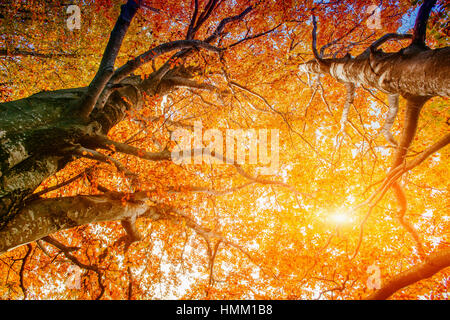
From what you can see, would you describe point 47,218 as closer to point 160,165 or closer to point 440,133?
point 160,165

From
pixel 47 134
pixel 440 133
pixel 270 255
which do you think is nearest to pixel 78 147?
pixel 47 134

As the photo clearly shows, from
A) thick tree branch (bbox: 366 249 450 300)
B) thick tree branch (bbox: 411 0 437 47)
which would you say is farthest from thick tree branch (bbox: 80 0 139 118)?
thick tree branch (bbox: 366 249 450 300)

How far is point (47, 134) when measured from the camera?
363 centimetres

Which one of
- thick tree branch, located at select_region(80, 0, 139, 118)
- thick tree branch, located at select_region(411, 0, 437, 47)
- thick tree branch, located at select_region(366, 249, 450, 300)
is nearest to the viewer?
thick tree branch, located at select_region(411, 0, 437, 47)

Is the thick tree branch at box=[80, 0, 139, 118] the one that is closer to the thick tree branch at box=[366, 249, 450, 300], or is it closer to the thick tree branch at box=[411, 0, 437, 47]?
the thick tree branch at box=[411, 0, 437, 47]

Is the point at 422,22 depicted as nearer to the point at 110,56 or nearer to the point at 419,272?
the point at 419,272

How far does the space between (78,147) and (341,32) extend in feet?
36.2

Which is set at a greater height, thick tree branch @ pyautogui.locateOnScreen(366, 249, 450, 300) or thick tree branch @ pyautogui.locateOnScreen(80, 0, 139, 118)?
thick tree branch @ pyautogui.locateOnScreen(80, 0, 139, 118)

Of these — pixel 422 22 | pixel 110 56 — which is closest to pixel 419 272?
pixel 422 22

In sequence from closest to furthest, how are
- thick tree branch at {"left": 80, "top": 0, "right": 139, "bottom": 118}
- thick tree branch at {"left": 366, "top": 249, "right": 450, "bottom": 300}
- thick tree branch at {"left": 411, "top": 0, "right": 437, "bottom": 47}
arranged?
thick tree branch at {"left": 411, "top": 0, "right": 437, "bottom": 47} → thick tree branch at {"left": 366, "top": 249, "right": 450, "bottom": 300} → thick tree branch at {"left": 80, "top": 0, "right": 139, "bottom": 118}

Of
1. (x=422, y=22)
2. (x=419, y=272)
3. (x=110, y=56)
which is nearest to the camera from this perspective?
(x=422, y=22)

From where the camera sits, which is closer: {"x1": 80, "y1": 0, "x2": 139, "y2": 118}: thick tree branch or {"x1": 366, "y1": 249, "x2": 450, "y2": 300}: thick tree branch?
{"x1": 366, "y1": 249, "x2": 450, "y2": 300}: thick tree branch

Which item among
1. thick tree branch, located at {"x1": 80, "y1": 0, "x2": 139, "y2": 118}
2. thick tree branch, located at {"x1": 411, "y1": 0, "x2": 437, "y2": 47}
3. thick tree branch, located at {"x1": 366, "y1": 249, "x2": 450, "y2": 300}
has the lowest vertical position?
thick tree branch, located at {"x1": 366, "y1": 249, "x2": 450, "y2": 300}

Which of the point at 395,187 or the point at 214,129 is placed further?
the point at 214,129
